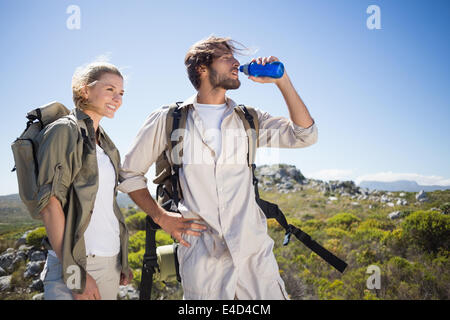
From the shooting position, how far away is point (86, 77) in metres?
2.26

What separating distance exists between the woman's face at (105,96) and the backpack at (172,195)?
1.33 ft

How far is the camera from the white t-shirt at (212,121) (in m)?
2.30

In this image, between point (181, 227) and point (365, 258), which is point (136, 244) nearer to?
point (365, 258)

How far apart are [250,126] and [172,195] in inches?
31.9

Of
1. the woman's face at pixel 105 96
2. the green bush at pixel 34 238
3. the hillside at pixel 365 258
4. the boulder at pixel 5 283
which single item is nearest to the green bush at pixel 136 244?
the hillside at pixel 365 258

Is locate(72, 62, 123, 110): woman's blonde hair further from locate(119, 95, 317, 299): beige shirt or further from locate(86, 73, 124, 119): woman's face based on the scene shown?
locate(119, 95, 317, 299): beige shirt

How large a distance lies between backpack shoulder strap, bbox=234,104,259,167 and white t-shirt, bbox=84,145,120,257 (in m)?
1.03

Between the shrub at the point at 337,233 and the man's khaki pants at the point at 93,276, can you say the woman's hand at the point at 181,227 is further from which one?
the shrub at the point at 337,233

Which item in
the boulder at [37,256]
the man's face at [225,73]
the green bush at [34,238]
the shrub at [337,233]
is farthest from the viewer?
the shrub at [337,233]

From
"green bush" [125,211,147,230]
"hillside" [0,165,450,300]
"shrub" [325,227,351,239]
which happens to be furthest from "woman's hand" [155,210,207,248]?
"green bush" [125,211,147,230]

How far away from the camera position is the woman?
1757 millimetres

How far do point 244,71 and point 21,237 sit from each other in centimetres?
999
